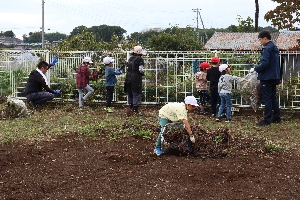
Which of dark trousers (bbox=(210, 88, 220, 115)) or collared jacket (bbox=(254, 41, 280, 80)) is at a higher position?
collared jacket (bbox=(254, 41, 280, 80))

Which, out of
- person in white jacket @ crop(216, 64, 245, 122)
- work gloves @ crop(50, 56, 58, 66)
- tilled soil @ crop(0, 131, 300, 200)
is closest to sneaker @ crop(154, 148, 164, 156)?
tilled soil @ crop(0, 131, 300, 200)

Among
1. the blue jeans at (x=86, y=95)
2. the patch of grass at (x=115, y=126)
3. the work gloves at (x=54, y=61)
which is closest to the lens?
the patch of grass at (x=115, y=126)

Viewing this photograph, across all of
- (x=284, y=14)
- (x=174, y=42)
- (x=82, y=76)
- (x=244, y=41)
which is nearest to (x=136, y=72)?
(x=82, y=76)

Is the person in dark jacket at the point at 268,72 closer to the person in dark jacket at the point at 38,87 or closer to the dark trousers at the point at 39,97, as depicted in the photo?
the person in dark jacket at the point at 38,87

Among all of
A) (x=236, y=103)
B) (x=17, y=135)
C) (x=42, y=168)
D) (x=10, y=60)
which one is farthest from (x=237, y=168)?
(x=10, y=60)

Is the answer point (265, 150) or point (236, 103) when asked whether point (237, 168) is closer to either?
point (265, 150)

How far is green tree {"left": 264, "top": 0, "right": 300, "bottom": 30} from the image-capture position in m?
19.3

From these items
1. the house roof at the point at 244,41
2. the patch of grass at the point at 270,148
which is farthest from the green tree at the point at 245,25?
the patch of grass at the point at 270,148

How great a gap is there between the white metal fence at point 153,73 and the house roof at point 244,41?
1247 inches

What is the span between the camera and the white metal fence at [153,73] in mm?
12656

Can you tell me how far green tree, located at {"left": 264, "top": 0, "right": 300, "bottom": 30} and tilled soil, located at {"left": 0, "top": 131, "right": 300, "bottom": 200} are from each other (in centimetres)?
1261

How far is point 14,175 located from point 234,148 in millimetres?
3481

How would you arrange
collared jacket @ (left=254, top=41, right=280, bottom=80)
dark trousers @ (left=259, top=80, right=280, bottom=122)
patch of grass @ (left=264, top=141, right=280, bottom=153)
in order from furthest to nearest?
dark trousers @ (left=259, top=80, right=280, bottom=122) < collared jacket @ (left=254, top=41, right=280, bottom=80) < patch of grass @ (left=264, top=141, right=280, bottom=153)

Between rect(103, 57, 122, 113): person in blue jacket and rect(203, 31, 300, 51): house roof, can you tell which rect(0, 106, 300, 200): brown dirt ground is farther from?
rect(203, 31, 300, 51): house roof
